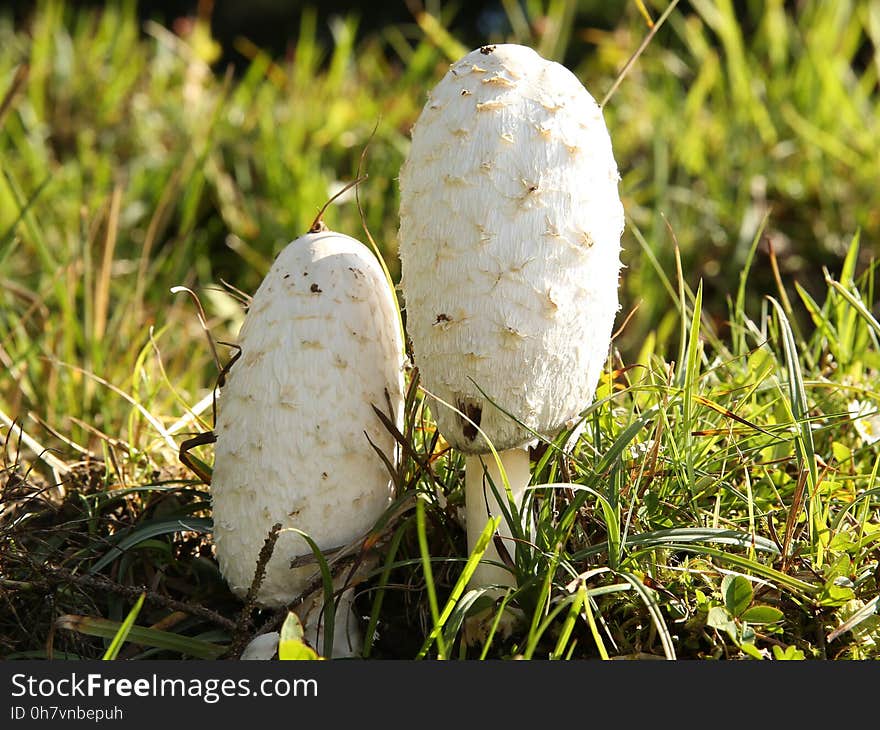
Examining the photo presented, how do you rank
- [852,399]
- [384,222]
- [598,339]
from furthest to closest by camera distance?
[384,222]
[852,399]
[598,339]

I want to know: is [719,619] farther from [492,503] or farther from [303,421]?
[303,421]

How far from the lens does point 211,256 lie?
387cm

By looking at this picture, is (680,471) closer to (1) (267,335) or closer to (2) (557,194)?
(2) (557,194)

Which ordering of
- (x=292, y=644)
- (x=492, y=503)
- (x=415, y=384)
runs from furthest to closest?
(x=415, y=384), (x=492, y=503), (x=292, y=644)

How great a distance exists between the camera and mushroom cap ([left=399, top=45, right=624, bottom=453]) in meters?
1.38

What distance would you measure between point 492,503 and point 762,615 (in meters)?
0.42

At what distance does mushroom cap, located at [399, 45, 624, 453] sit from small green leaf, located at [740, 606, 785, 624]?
383 mm

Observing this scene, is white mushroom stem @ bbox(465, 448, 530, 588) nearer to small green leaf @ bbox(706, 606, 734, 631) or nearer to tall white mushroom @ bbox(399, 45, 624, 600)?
tall white mushroom @ bbox(399, 45, 624, 600)

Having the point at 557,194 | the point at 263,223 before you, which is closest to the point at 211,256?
the point at 263,223

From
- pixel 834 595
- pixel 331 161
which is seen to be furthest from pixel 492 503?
pixel 331 161

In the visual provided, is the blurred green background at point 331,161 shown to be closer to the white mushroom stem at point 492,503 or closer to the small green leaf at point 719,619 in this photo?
the white mushroom stem at point 492,503

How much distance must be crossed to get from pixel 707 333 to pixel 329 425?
1085 millimetres

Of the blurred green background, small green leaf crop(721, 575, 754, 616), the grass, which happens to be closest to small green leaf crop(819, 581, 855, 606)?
the grass

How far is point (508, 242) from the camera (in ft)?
4.51
